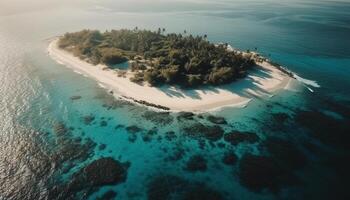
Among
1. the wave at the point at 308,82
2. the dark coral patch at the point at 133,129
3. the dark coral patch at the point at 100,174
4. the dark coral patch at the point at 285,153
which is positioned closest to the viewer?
the dark coral patch at the point at 100,174

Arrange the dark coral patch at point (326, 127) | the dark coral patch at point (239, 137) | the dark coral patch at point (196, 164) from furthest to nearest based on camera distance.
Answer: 1. the dark coral patch at point (326, 127)
2. the dark coral patch at point (239, 137)
3. the dark coral patch at point (196, 164)

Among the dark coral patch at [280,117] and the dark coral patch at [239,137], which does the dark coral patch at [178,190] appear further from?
the dark coral patch at [280,117]

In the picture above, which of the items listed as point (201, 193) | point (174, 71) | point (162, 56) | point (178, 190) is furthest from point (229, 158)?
point (162, 56)

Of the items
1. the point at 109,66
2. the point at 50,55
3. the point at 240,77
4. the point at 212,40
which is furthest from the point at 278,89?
the point at 50,55

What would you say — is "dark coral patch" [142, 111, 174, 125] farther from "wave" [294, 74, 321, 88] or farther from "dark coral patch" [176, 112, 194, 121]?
"wave" [294, 74, 321, 88]

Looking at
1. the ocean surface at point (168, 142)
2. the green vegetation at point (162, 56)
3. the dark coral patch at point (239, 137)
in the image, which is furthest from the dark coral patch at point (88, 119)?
the dark coral patch at point (239, 137)

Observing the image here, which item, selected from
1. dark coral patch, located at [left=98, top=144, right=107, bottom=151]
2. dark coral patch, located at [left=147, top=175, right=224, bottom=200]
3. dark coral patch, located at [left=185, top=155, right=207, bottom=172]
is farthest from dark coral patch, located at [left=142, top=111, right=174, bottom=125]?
dark coral patch, located at [left=147, top=175, right=224, bottom=200]

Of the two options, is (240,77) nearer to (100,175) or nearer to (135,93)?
(135,93)
